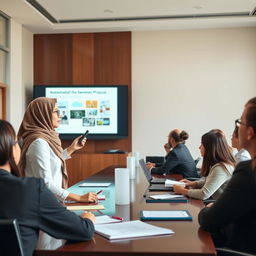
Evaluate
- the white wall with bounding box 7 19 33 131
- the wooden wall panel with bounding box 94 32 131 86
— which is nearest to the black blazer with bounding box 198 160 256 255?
the white wall with bounding box 7 19 33 131

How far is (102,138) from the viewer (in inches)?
267

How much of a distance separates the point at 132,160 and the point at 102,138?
310cm

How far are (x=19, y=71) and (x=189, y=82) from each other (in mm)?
2863

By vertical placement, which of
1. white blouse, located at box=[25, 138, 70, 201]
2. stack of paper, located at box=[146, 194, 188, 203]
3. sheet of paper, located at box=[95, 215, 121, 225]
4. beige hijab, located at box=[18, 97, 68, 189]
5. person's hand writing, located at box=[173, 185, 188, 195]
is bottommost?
stack of paper, located at box=[146, 194, 188, 203]

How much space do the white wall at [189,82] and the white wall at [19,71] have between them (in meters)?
1.84

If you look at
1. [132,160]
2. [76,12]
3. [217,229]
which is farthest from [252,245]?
[76,12]

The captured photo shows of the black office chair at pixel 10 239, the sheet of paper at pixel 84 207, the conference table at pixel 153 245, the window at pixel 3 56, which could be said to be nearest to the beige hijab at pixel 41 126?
the sheet of paper at pixel 84 207

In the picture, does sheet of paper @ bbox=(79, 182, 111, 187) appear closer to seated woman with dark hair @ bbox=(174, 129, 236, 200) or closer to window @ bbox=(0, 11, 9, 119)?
seated woman with dark hair @ bbox=(174, 129, 236, 200)

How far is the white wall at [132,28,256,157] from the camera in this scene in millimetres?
6746

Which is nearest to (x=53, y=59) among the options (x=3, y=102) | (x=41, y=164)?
(x=3, y=102)

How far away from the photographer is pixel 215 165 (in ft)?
8.90

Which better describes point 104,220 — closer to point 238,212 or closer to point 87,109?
point 238,212

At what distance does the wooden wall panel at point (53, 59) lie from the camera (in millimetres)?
7055

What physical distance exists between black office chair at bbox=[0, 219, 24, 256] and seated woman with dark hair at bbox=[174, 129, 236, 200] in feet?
4.81
